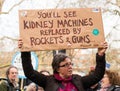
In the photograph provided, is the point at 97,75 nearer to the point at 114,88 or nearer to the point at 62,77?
the point at 62,77

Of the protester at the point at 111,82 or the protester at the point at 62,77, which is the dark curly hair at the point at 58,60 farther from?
the protester at the point at 111,82

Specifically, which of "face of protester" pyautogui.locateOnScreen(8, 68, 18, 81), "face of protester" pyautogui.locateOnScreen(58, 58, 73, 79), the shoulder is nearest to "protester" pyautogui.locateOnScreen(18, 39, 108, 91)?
"face of protester" pyautogui.locateOnScreen(58, 58, 73, 79)

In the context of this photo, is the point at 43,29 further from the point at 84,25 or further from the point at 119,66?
the point at 119,66

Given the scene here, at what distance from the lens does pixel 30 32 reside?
15.5 feet

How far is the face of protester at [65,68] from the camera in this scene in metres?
4.30

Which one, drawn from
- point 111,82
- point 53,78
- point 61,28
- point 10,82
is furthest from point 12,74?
point 53,78

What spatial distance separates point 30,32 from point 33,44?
0.47 feet

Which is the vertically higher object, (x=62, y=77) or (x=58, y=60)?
(x=58, y=60)

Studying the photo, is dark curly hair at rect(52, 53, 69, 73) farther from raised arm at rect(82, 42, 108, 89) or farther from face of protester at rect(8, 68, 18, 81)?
face of protester at rect(8, 68, 18, 81)

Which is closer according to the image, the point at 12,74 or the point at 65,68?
the point at 65,68

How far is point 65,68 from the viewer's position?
4320 mm

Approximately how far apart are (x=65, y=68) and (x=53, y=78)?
137 millimetres

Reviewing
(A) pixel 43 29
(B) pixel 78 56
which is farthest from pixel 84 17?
(B) pixel 78 56

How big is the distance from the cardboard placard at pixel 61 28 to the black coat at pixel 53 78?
0.27 m
